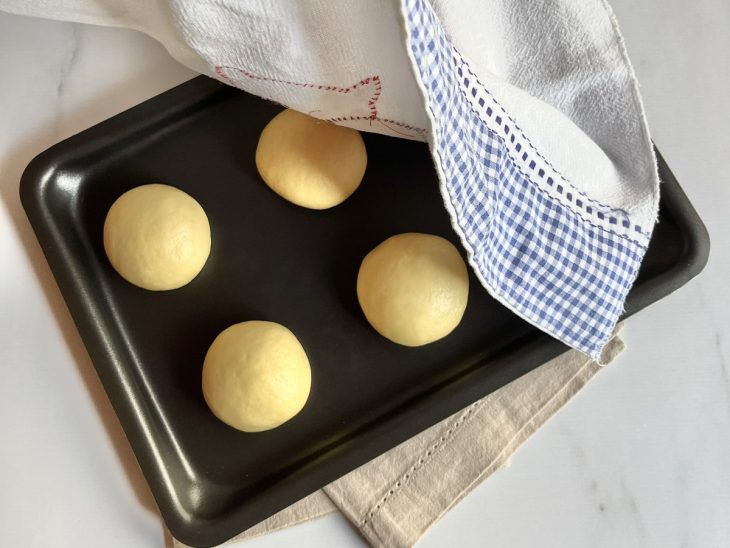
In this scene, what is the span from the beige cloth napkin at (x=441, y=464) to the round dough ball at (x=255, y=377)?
10 cm

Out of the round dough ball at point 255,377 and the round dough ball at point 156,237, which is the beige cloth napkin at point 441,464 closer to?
the round dough ball at point 255,377

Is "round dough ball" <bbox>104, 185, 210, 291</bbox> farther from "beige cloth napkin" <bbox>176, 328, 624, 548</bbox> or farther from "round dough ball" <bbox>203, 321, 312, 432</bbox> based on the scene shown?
"beige cloth napkin" <bbox>176, 328, 624, 548</bbox>

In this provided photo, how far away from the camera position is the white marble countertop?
0.66m

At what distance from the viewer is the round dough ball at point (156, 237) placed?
0.62 metres

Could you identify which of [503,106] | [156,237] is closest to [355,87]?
[503,106]

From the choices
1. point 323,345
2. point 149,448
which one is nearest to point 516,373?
point 323,345

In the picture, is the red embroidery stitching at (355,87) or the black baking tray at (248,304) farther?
the black baking tray at (248,304)

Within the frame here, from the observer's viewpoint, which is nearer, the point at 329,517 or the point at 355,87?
the point at 355,87

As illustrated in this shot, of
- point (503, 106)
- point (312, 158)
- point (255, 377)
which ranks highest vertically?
point (503, 106)

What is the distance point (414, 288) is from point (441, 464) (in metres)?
0.18

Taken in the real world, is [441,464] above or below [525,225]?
below

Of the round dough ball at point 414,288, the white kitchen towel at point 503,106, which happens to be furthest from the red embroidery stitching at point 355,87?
the round dough ball at point 414,288

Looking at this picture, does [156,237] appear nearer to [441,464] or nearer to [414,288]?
[414,288]

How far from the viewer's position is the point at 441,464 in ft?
2.14
